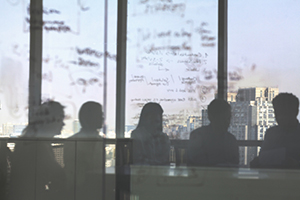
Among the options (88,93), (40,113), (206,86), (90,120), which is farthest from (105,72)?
(206,86)

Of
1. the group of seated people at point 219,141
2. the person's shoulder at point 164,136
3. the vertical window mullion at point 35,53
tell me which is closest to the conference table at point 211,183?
the group of seated people at point 219,141

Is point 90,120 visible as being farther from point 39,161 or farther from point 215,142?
point 215,142

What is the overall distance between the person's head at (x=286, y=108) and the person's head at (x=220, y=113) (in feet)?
0.73

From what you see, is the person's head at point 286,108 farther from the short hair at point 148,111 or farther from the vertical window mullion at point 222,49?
the short hair at point 148,111

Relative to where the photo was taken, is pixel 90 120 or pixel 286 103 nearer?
pixel 286 103

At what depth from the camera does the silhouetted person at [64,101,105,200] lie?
5.23 feet

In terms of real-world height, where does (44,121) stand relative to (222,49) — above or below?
below

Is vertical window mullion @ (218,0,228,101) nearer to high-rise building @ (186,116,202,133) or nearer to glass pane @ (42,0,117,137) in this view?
high-rise building @ (186,116,202,133)

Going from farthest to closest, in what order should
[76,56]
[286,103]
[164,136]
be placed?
[76,56] → [164,136] → [286,103]

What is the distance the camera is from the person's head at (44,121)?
166 centimetres

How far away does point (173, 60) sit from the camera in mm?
1533

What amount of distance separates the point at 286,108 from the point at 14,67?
1440mm

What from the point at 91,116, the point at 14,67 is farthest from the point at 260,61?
the point at 14,67

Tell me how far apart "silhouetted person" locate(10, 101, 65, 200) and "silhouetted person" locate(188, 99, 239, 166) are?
73 centimetres
